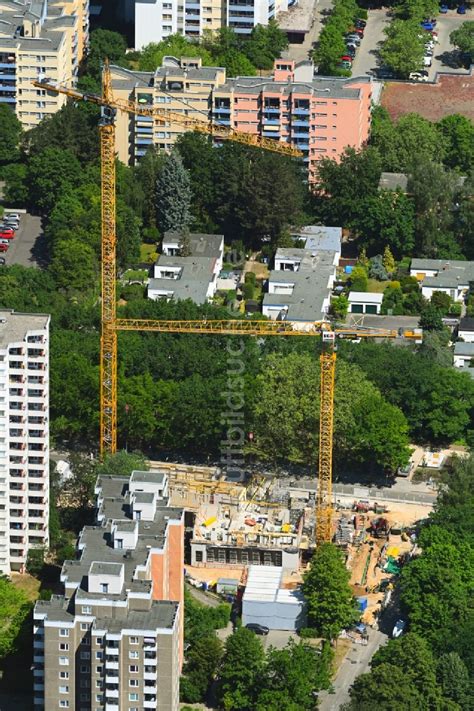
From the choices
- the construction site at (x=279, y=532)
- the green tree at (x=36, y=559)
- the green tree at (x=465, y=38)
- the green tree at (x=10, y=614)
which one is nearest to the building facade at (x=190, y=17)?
the green tree at (x=465, y=38)

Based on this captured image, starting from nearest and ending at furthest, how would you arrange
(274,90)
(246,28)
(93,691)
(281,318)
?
(93,691) → (281,318) → (274,90) → (246,28)

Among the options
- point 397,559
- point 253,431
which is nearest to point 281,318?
point 253,431

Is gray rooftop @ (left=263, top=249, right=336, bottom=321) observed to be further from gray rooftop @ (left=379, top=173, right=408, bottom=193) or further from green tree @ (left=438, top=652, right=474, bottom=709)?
green tree @ (left=438, top=652, right=474, bottom=709)

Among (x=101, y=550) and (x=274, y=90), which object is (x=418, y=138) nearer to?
(x=274, y=90)

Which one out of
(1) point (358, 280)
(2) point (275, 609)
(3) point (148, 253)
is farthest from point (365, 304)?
(2) point (275, 609)

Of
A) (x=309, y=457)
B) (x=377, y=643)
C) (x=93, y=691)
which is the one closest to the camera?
(x=93, y=691)

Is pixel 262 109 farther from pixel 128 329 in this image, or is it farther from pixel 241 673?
pixel 241 673
